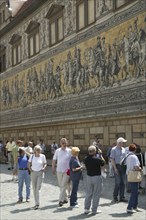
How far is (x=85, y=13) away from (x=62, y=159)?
492 inches

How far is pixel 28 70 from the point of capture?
2844 centimetres

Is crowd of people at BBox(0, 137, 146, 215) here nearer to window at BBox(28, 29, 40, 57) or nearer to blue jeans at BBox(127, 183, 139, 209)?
blue jeans at BBox(127, 183, 139, 209)

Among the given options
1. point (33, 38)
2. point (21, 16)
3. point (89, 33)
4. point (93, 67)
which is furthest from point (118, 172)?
point (21, 16)

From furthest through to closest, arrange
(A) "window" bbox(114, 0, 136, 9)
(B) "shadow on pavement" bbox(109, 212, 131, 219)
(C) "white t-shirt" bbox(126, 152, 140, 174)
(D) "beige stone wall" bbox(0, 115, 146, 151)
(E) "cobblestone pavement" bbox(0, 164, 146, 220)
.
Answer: (A) "window" bbox(114, 0, 136, 9) < (D) "beige stone wall" bbox(0, 115, 146, 151) < (C) "white t-shirt" bbox(126, 152, 140, 174) < (E) "cobblestone pavement" bbox(0, 164, 146, 220) < (B) "shadow on pavement" bbox(109, 212, 131, 219)

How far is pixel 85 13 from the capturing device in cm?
2102

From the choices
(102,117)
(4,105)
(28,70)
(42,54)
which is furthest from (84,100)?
(4,105)

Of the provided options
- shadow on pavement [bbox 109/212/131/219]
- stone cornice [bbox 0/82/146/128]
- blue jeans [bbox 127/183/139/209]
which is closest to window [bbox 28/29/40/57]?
stone cornice [bbox 0/82/146/128]

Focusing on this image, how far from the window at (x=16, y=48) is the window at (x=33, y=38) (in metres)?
1.93

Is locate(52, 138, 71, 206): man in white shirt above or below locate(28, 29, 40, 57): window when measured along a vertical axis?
below

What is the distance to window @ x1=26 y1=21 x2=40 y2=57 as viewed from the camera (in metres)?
26.9

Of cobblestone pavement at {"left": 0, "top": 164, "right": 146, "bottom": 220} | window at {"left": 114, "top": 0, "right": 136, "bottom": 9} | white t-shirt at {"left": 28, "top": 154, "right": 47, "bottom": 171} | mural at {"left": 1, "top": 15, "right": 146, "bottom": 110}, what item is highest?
window at {"left": 114, "top": 0, "right": 136, "bottom": 9}

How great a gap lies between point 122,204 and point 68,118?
12.8m

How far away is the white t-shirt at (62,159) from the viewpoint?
995 cm

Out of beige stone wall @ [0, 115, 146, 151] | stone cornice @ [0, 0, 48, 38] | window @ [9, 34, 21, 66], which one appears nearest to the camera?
beige stone wall @ [0, 115, 146, 151]
